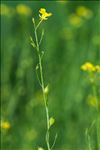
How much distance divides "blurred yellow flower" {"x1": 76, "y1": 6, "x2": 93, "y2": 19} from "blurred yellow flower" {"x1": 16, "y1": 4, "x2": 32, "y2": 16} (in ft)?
1.58

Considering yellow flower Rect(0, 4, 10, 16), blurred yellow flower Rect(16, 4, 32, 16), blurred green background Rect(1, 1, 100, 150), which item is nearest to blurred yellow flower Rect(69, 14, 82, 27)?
blurred green background Rect(1, 1, 100, 150)

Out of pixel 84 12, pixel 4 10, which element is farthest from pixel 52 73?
pixel 84 12

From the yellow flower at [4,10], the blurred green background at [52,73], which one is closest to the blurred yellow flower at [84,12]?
the blurred green background at [52,73]

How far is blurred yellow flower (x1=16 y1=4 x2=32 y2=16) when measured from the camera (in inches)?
222

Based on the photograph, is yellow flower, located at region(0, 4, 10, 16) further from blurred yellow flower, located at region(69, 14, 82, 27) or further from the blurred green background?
blurred yellow flower, located at region(69, 14, 82, 27)

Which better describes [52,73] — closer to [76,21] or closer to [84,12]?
[76,21]

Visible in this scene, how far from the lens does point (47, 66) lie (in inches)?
201

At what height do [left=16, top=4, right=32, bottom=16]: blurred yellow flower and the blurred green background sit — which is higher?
[left=16, top=4, right=32, bottom=16]: blurred yellow flower

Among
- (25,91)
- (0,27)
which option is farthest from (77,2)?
(25,91)

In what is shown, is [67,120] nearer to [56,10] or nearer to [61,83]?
[61,83]

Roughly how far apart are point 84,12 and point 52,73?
1.06m

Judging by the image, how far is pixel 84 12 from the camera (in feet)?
19.2

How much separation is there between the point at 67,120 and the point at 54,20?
1.70m

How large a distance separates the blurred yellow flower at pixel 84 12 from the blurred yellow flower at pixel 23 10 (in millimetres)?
483
